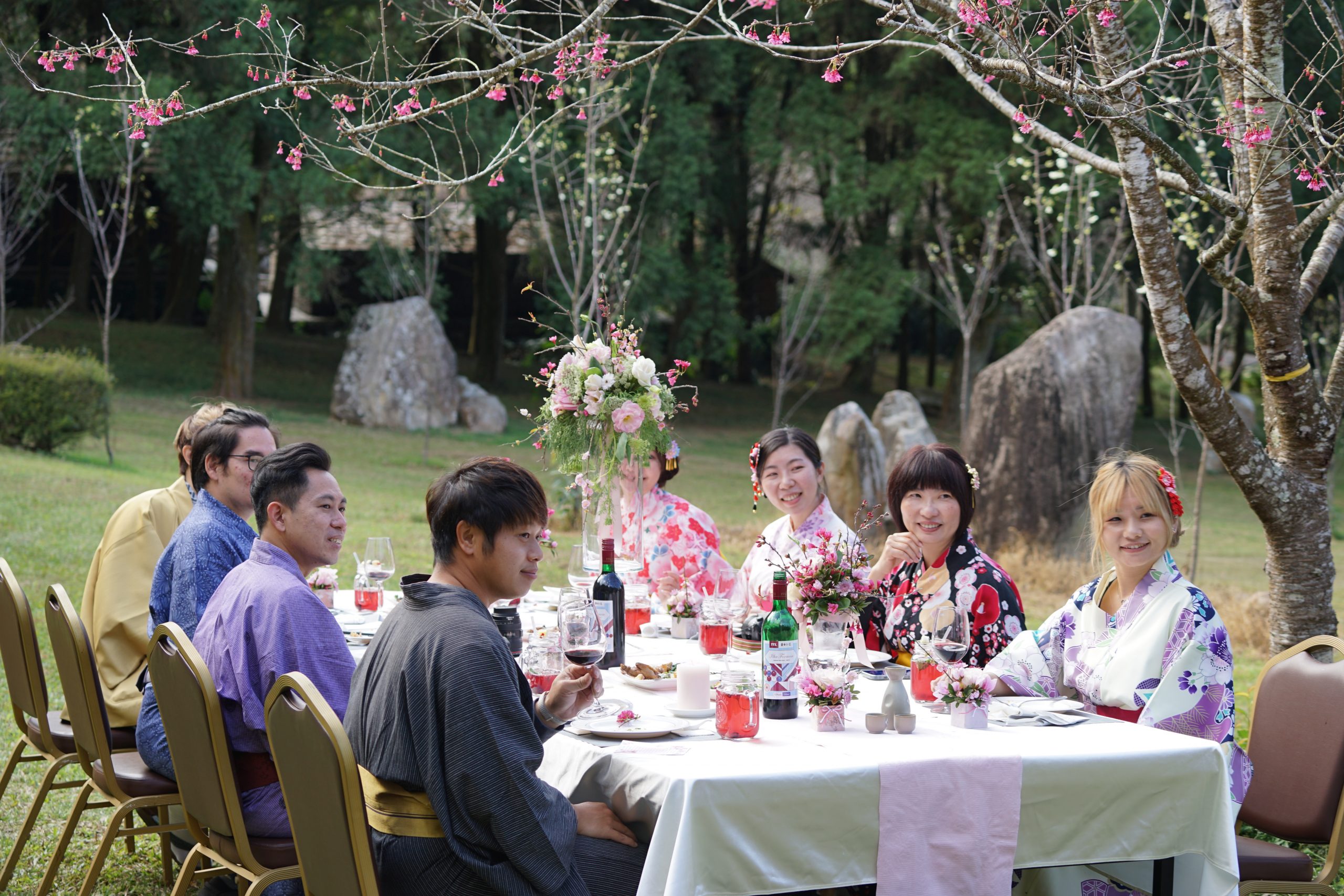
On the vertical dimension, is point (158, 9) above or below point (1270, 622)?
above

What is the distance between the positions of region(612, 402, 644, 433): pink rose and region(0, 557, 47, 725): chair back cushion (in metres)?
1.96

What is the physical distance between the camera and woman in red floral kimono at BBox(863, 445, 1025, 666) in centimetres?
411

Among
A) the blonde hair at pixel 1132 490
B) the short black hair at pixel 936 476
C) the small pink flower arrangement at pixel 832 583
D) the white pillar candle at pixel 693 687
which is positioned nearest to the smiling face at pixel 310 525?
the white pillar candle at pixel 693 687

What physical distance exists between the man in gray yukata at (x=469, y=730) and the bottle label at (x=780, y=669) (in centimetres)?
56

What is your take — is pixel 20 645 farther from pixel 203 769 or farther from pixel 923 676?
pixel 923 676

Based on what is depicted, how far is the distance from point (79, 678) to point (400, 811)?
1.51 meters

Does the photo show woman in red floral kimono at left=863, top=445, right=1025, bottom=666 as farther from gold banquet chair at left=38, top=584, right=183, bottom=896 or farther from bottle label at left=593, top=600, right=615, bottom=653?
gold banquet chair at left=38, top=584, right=183, bottom=896

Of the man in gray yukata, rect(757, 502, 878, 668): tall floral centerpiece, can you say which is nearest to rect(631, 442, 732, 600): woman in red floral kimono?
rect(757, 502, 878, 668): tall floral centerpiece

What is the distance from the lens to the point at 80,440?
46.4 ft

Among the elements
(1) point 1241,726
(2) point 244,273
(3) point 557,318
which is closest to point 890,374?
(3) point 557,318

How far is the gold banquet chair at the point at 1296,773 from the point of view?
328cm

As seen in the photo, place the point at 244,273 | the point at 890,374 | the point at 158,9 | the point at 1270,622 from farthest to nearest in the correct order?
Answer: the point at 890,374
the point at 244,273
the point at 158,9
the point at 1270,622

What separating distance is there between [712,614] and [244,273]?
18028mm

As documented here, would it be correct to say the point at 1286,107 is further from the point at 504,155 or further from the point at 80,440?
the point at 80,440
